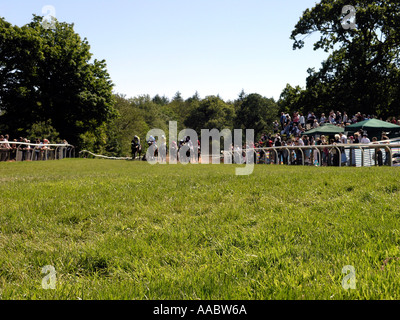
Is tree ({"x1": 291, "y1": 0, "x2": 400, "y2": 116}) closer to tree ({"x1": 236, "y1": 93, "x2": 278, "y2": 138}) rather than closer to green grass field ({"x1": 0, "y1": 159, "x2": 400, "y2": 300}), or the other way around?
green grass field ({"x1": 0, "y1": 159, "x2": 400, "y2": 300})

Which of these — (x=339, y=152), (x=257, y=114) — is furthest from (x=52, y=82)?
(x=257, y=114)

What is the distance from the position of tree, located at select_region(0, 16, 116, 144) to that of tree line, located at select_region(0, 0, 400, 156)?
0.33 feet

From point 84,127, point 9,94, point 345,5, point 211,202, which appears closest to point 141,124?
point 84,127

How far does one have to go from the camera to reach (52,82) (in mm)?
44594

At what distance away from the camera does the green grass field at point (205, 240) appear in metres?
3.33

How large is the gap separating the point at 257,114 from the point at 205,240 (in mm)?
103430

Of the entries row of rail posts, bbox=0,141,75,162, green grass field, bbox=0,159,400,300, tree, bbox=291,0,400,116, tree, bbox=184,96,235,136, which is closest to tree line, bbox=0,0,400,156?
tree, bbox=291,0,400,116

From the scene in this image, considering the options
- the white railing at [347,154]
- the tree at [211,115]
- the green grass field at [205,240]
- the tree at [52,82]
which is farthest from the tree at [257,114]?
the green grass field at [205,240]

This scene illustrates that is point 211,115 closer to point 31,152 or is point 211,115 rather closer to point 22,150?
point 31,152

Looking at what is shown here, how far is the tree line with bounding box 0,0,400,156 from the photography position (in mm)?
40500

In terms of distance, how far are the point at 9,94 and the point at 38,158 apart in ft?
52.4

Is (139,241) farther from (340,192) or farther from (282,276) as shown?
(340,192)

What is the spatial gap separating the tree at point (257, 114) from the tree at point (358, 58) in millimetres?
57343

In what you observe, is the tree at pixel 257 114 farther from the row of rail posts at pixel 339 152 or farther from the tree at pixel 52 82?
the row of rail posts at pixel 339 152
